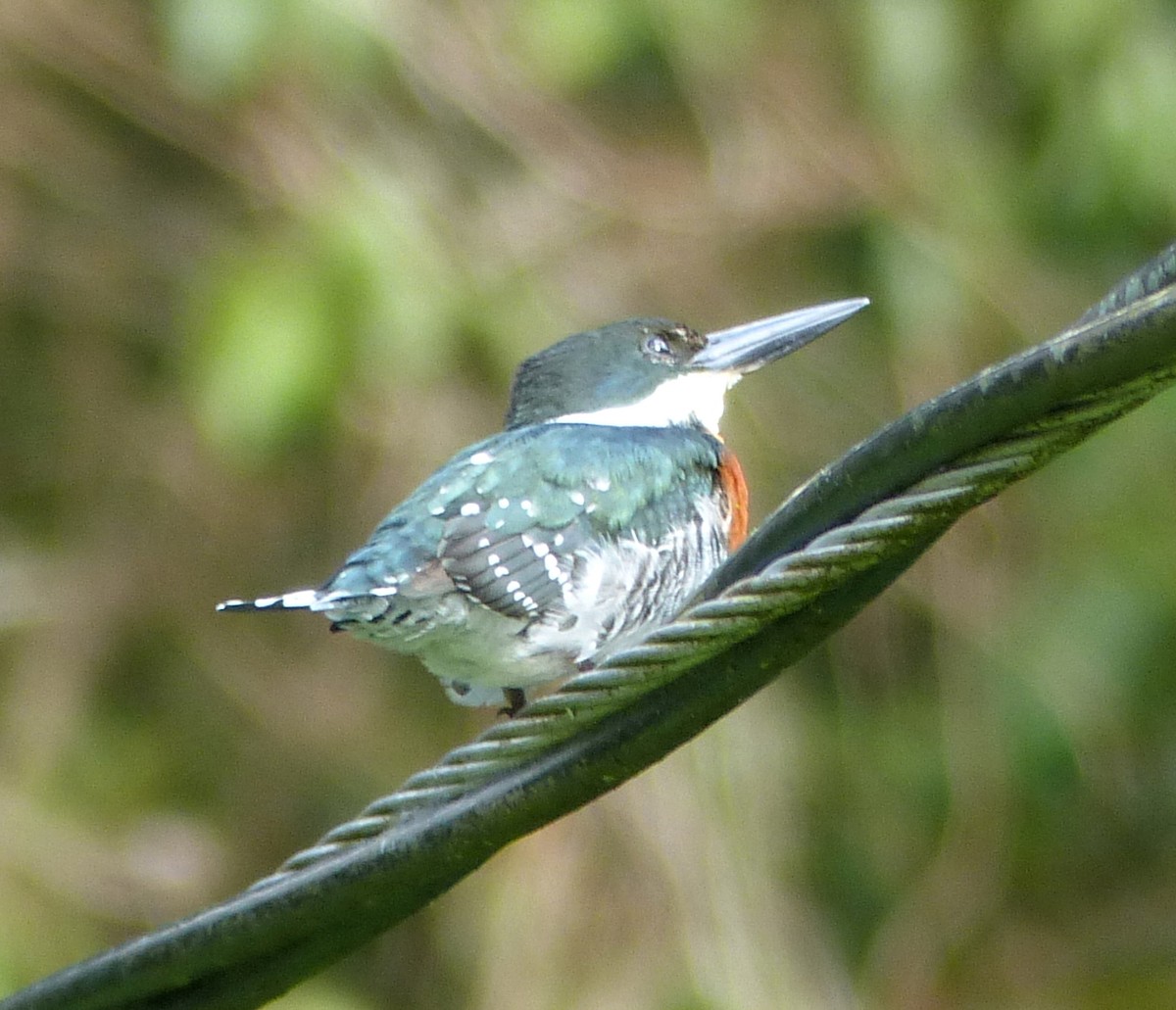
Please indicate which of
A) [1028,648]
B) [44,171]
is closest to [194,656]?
[44,171]

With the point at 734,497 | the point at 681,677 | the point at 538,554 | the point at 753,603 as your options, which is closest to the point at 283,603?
the point at 538,554

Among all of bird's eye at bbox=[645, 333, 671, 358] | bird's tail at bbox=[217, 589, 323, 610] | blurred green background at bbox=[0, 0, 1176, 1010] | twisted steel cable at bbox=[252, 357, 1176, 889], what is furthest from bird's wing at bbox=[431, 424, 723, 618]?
blurred green background at bbox=[0, 0, 1176, 1010]

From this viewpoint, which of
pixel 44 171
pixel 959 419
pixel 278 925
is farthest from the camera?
pixel 44 171

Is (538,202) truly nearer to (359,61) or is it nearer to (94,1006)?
(359,61)

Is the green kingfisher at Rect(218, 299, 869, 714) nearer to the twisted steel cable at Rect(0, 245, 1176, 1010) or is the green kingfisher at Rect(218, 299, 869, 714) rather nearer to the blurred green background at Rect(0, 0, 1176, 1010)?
the twisted steel cable at Rect(0, 245, 1176, 1010)

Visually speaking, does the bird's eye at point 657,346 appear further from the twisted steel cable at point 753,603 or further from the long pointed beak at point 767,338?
the twisted steel cable at point 753,603

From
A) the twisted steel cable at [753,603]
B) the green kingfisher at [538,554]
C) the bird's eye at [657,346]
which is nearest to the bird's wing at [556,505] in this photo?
the green kingfisher at [538,554]
